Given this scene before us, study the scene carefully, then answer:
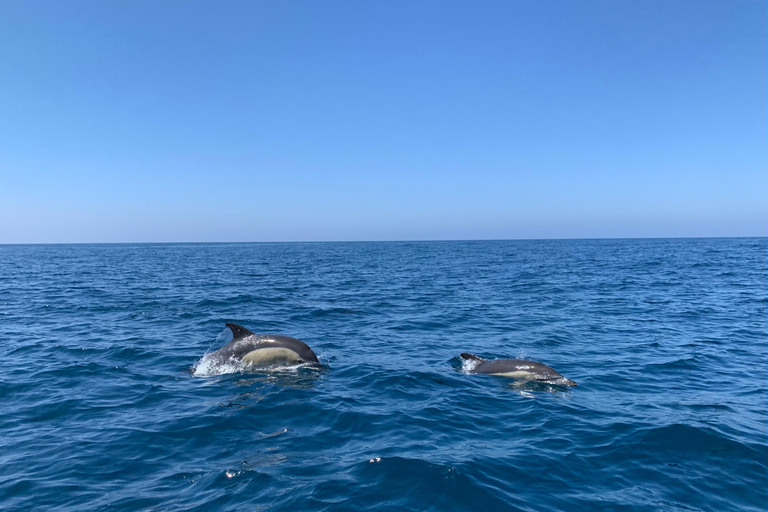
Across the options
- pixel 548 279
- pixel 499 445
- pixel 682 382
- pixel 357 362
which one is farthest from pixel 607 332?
pixel 548 279

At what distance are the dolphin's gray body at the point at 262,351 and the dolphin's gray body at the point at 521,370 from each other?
199 inches

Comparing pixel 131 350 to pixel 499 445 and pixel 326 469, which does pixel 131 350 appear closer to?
pixel 326 469

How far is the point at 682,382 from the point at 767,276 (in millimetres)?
39108

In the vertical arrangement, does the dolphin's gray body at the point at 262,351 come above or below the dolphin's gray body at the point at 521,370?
above

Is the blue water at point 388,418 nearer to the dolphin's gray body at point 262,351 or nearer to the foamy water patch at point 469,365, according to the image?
the foamy water patch at point 469,365

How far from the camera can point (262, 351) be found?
13.6 metres

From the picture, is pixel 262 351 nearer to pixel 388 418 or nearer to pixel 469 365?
pixel 388 418

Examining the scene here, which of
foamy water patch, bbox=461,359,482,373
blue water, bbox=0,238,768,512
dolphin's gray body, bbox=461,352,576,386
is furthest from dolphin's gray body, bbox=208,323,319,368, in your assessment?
dolphin's gray body, bbox=461,352,576,386

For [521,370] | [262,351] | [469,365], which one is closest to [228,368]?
[262,351]

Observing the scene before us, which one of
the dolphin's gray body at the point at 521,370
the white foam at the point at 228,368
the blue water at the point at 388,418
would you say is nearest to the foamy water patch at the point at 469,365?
the dolphin's gray body at the point at 521,370

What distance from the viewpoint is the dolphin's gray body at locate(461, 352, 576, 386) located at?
480 inches

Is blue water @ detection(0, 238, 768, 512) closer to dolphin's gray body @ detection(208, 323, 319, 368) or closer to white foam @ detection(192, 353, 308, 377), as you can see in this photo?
white foam @ detection(192, 353, 308, 377)

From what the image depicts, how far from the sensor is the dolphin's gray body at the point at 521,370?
12.2 metres

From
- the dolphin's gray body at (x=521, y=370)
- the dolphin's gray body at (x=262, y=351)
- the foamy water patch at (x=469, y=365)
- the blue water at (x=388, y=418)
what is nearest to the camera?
the blue water at (x=388, y=418)
